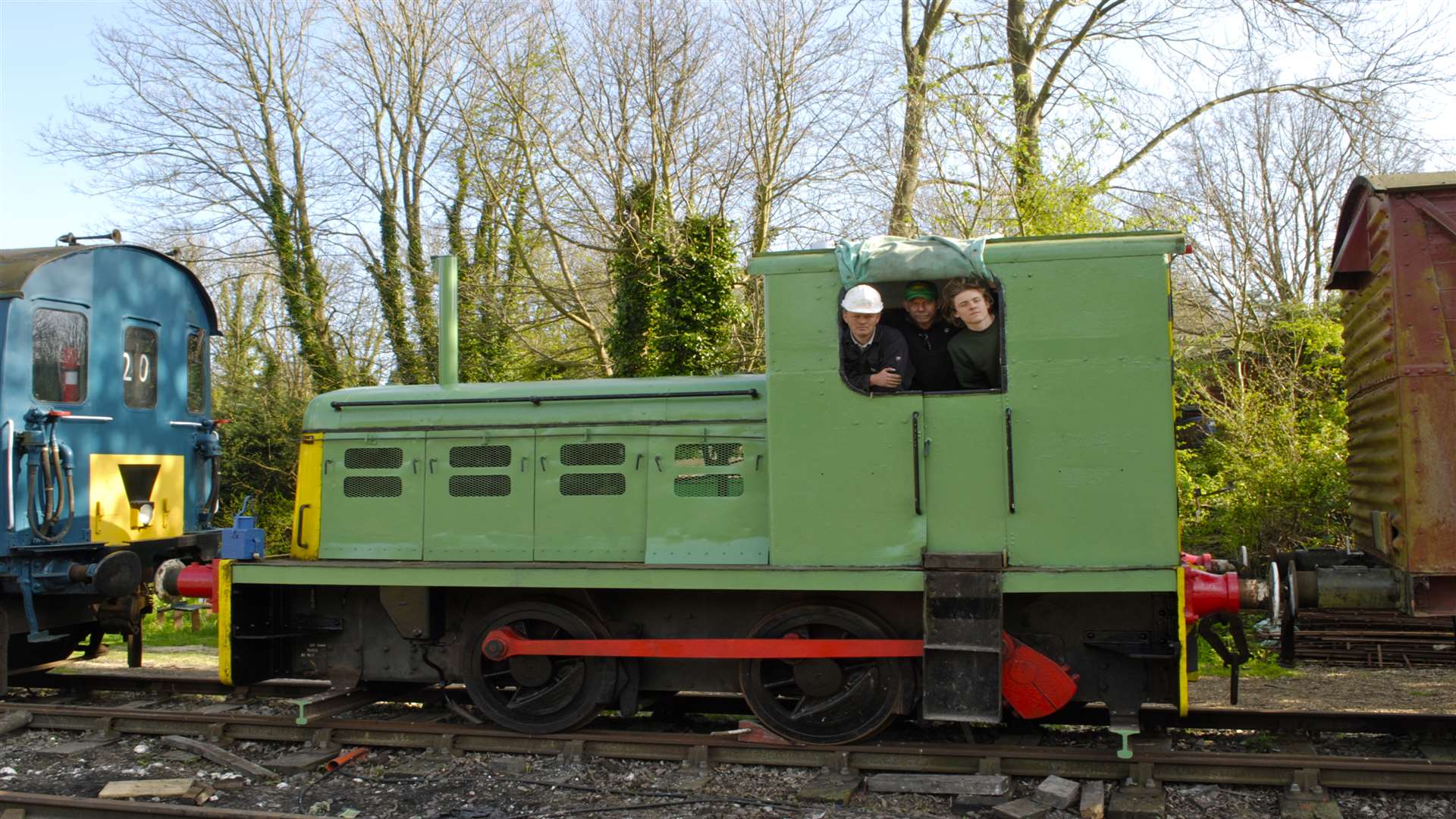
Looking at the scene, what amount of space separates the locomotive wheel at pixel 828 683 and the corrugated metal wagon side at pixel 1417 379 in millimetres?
2813

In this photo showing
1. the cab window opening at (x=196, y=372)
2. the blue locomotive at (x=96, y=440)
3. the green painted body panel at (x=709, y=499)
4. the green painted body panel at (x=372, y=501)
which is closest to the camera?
the green painted body panel at (x=709, y=499)

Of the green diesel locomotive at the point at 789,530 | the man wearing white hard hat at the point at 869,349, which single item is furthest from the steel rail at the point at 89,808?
the man wearing white hard hat at the point at 869,349

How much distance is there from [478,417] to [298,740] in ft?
7.77

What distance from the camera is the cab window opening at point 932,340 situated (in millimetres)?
5391

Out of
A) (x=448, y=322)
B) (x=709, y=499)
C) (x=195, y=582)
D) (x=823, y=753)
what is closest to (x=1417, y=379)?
(x=823, y=753)

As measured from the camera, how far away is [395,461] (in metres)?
6.68

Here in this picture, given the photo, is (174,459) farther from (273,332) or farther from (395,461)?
(273,332)

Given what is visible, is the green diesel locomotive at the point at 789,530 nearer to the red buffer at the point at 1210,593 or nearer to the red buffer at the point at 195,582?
the red buffer at the point at 1210,593

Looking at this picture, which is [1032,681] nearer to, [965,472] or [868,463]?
[965,472]

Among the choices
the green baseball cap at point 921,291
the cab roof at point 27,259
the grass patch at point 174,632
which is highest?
the cab roof at point 27,259

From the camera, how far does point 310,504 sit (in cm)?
681

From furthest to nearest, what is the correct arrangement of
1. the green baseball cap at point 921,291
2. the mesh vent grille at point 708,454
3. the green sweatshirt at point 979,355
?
the mesh vent grille at point 708,454 → the green baseball cap at point 921,291 → the green sweatshirt at point 979,355

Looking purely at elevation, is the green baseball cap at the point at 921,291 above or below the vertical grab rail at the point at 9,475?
above

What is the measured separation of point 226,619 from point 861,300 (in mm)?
4441
